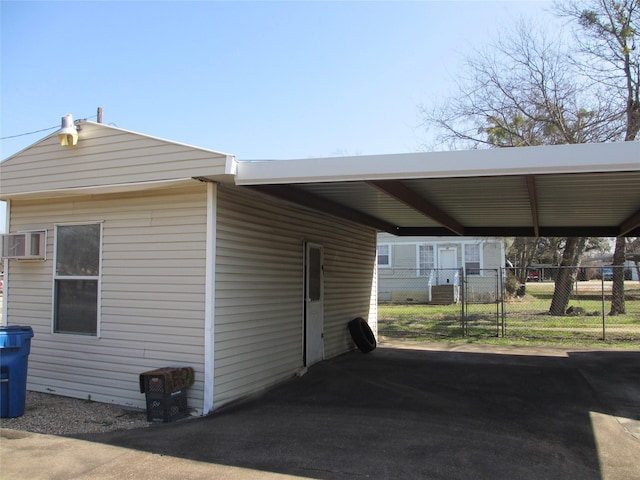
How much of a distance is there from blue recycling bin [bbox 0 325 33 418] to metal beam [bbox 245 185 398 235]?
2975 mm

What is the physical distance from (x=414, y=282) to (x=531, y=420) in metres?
18.6

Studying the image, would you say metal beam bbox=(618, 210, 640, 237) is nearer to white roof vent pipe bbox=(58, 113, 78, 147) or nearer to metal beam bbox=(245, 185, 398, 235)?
metal beam bbox=(245, 185, 398, 235)

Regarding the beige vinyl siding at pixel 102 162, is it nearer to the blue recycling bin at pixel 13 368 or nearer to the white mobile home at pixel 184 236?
the white mobile home at pixel 184 236

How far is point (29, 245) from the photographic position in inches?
271

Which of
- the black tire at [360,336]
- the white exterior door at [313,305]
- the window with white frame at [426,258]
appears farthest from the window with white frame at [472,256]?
the white exterior door at [313,305]

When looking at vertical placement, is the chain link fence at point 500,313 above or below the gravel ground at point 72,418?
above

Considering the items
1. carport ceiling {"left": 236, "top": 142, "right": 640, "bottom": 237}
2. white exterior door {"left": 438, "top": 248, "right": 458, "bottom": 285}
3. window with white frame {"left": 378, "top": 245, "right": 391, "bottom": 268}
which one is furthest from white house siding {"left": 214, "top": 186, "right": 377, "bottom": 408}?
window with white frame {"left": 378, "top": 245, "right": 391, "bottom": 268}

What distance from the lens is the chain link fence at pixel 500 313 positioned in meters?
12.6

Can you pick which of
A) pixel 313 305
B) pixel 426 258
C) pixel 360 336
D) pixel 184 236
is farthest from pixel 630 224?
pixel 426 258

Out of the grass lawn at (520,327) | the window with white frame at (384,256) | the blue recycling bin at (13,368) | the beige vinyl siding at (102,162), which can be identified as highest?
the beige vinyl siding at (102,162)

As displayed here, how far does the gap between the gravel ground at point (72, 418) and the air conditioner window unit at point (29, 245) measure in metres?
1.86

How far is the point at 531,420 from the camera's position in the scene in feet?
18.4

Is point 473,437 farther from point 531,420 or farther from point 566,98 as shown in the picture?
point 566,98

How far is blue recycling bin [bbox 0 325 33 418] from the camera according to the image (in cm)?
545
